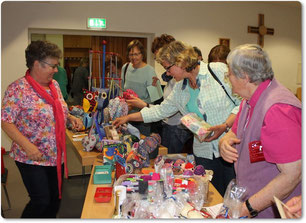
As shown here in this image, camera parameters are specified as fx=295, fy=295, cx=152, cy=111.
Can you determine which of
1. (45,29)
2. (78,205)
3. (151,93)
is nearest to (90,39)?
(45,29)

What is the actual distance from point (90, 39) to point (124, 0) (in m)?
1.01

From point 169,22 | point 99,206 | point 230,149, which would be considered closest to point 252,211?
point 230,149

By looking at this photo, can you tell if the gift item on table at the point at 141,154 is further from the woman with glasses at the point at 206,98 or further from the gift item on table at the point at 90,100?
the gift item on table at the point at 90,100

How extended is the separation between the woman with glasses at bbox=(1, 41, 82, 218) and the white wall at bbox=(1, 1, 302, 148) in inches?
130

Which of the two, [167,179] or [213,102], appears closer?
[167,179]

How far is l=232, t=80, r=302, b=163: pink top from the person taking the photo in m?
1.19

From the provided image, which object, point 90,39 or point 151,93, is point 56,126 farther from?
point 90,39

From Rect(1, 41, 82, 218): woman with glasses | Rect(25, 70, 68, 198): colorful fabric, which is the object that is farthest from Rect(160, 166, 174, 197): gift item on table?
Rect(25, 70, 68, 198): colorful fabric

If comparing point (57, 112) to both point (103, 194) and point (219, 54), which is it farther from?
point (219, 54)

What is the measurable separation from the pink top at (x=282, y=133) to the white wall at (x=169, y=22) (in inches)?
182

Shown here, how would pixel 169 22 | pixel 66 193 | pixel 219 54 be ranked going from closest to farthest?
1. pixel 219 54
2. pixel 66 193
3. pixel 169 22

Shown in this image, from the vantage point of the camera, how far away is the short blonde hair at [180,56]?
2127 millimetres

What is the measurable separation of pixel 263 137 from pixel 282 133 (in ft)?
0.28

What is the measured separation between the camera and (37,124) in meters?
2.05
